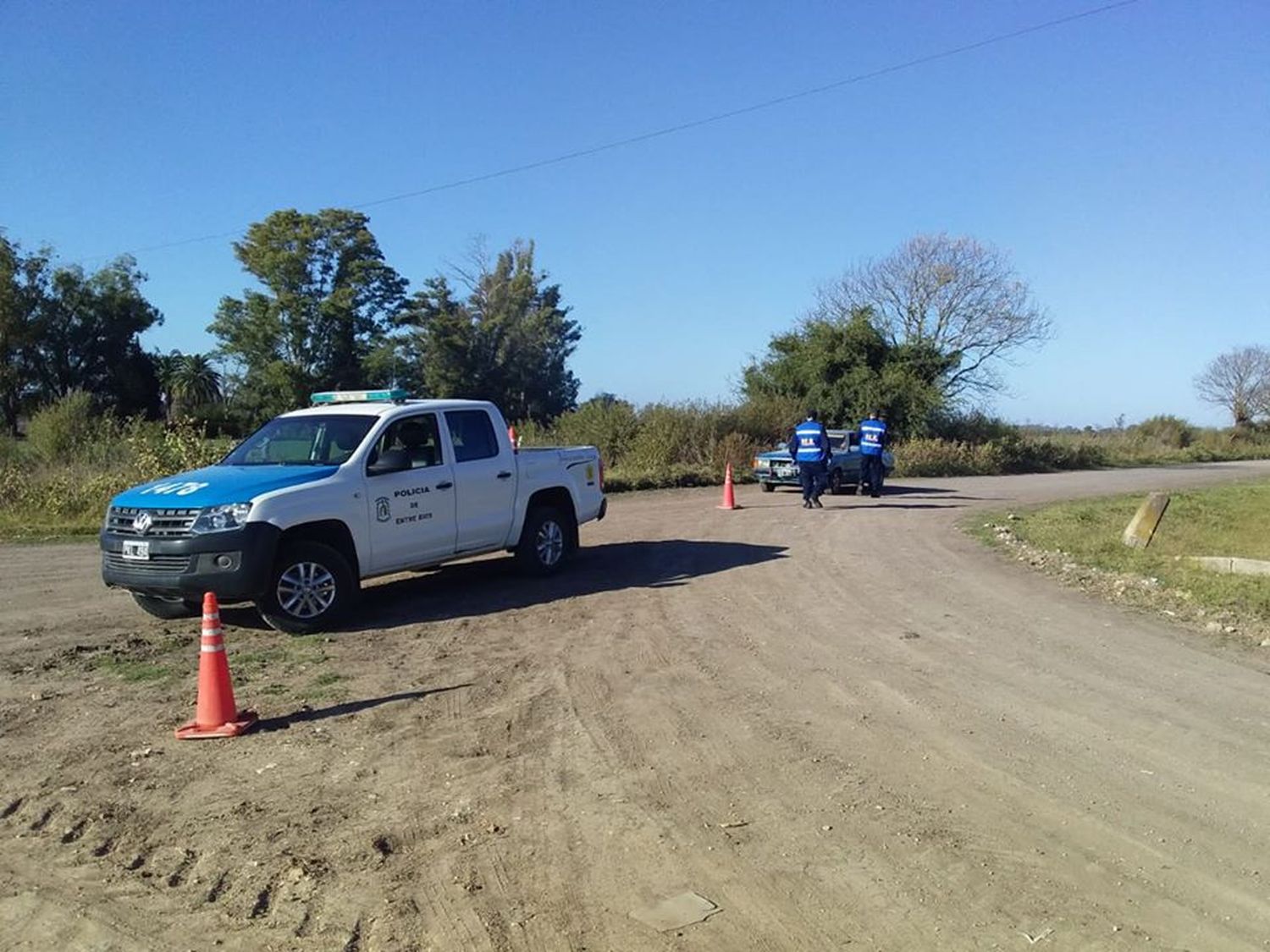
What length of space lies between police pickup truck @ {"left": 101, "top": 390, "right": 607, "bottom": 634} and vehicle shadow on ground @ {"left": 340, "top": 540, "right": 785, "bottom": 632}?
1.41 feet

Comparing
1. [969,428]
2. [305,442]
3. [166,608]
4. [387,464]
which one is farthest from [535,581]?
[969,428]

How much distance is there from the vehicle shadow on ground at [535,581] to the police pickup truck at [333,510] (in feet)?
1.41

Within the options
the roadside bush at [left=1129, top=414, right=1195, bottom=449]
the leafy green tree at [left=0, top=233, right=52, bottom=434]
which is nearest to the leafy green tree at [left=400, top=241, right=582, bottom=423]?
the leafy green tree at [left=0, top=233, right=52, bottom=434]

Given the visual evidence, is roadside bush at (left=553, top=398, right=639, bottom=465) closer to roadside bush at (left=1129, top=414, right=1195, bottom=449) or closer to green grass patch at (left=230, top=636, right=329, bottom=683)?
green grass patch at (left=230, top=636, right=329, bottom=683)

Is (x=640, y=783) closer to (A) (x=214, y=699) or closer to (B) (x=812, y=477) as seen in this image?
(A) (x=214, y=699)

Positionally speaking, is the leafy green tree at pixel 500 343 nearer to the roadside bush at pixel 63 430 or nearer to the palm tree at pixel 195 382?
the palm tree at pixel 195 382

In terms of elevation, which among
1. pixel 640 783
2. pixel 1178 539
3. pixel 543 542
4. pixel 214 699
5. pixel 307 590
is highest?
pixel 543 542

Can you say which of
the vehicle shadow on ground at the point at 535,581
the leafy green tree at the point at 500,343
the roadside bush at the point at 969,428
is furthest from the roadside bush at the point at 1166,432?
the vehicle shadow on ground at the point at 535,581

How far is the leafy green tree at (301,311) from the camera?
5497 cm

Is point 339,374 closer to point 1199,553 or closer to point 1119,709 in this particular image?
point 1199,553

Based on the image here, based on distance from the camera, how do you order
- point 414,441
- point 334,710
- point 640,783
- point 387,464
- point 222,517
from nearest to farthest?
point 640,783
point 334,710
point 222,517
point 387,464
point 414,441

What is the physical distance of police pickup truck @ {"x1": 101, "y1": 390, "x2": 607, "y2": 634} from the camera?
8453mm

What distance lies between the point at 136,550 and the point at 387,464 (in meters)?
2.24

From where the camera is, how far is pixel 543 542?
11.7 m
